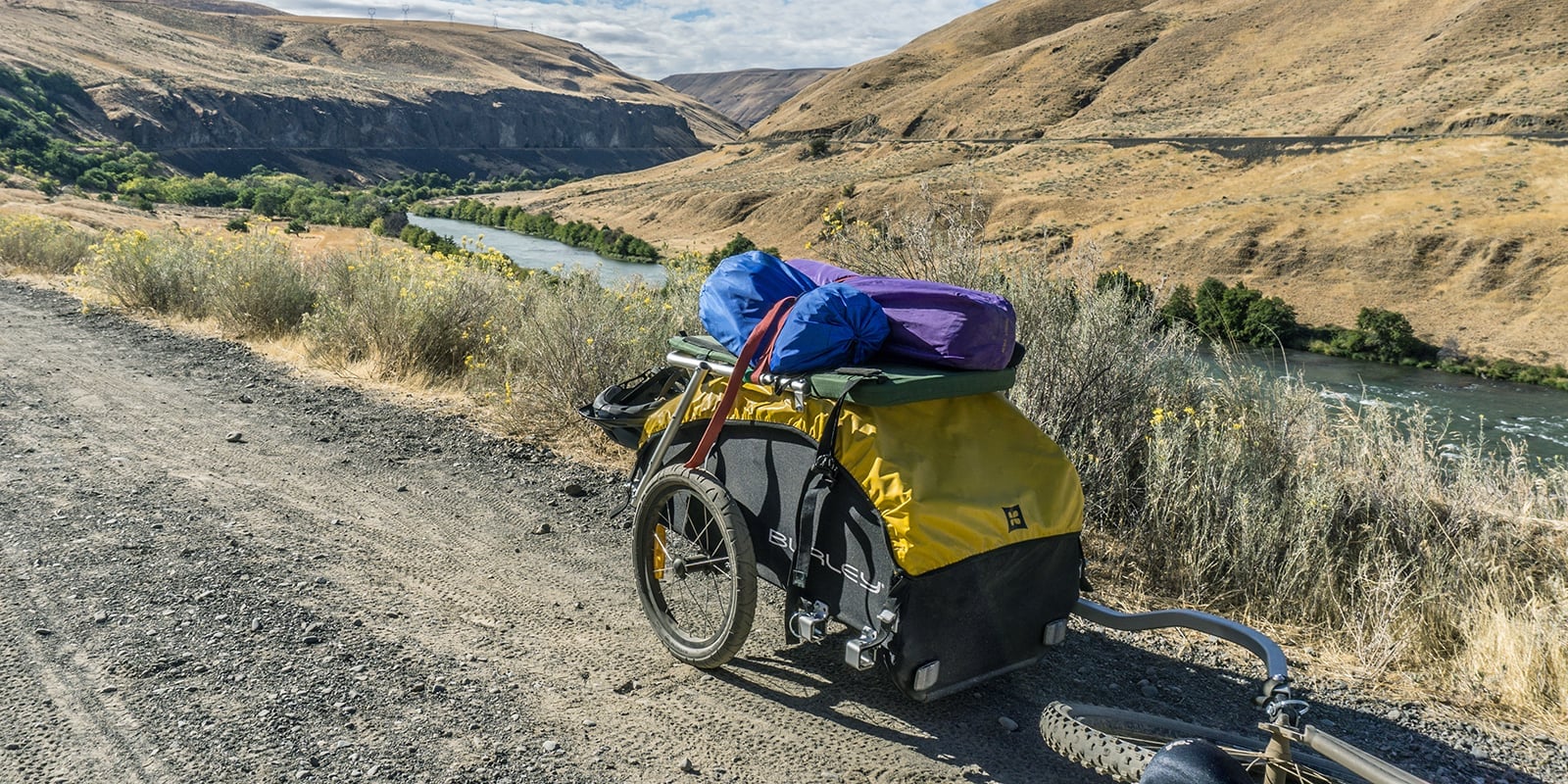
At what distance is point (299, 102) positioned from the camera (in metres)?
116

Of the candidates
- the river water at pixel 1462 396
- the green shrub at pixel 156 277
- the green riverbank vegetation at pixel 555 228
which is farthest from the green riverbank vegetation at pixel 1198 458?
the green riverbank vegetation at pixel 555 228

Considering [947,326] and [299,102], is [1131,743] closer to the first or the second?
[947,326]

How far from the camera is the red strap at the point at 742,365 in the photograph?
11.5 feet

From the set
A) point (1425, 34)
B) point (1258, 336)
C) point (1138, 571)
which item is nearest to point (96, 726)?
point (1138, 571)

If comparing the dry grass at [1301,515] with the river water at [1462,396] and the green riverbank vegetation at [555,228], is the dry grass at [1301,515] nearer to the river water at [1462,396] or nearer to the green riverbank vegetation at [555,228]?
the river water at [1462,396]

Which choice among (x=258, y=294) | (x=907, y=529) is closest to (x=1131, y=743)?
(x=907, y=529)

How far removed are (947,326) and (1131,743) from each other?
4.58 ft

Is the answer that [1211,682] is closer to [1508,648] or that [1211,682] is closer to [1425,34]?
[1508,648]

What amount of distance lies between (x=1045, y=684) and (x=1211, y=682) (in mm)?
670

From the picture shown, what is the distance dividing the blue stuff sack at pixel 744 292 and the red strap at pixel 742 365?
0.07m

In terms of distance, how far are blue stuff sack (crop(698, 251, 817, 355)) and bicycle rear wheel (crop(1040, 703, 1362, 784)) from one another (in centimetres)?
167

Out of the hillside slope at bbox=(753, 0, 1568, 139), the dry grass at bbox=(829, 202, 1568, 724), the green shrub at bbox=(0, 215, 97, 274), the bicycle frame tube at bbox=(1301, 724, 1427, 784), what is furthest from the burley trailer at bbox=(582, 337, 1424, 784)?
the hillside slope at bbox=(753, 0, 1568, 139)

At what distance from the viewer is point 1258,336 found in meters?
26.7

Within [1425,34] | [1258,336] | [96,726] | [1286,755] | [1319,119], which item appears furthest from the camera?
[1425,34]
